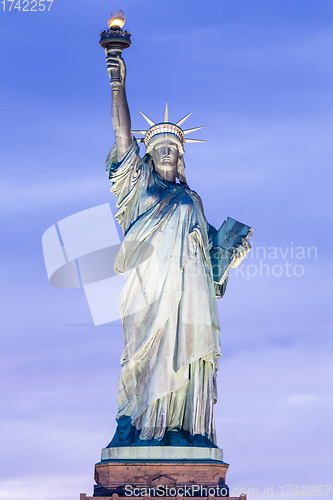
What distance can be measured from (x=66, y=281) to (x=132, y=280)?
5.34 ft

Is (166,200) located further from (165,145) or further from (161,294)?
(161,294)

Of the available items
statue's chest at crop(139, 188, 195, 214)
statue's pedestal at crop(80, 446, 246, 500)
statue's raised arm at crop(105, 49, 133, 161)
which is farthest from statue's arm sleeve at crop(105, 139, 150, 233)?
statue's pedestal at crop(80, 446, 246, 500)

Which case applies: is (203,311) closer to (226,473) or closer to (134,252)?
(134,252)

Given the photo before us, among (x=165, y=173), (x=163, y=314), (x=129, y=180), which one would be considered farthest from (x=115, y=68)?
(x=163, y=314)

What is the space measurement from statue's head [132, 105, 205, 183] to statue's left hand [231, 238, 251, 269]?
1.85 meters

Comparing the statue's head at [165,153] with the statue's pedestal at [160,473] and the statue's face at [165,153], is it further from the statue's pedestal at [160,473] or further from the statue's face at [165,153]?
the statue's pedestal at [160,473]

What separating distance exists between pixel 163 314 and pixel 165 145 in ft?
11.1

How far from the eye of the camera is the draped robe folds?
1888 cm

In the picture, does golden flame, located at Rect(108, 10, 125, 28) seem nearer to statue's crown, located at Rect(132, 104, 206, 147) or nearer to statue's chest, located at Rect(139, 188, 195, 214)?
statue's crown, located at Rect(132, 104, 206, 147)

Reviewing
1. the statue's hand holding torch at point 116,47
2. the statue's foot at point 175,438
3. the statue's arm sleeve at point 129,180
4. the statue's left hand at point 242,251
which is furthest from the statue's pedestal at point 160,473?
the statue's hand holding torch at point 116,47

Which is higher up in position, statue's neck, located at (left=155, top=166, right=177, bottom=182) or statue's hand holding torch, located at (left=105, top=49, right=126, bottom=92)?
statue's hand holding torch, located at (left=105, top=49, right=126, bottom=92)

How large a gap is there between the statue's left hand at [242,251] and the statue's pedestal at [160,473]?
3917mm

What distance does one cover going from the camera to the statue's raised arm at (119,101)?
19812 millimetres

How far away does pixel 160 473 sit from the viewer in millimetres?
18172
